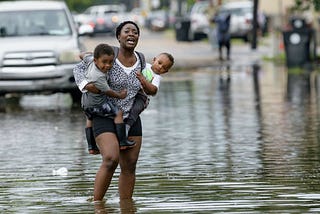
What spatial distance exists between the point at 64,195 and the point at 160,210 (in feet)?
4.86

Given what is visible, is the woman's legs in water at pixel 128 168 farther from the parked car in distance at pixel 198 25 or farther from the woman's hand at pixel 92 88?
the parked car in distance at pixel 198 25

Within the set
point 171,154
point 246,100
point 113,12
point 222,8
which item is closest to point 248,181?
point 171,154

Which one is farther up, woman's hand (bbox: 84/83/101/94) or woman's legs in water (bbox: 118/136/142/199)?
woman's hand (bbox: 84/83/101/94)

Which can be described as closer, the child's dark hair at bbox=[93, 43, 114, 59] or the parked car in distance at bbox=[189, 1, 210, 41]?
the child's dark hair at bbox=[93, 43, 114, 59]

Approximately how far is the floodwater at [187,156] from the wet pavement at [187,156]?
0.01 metres

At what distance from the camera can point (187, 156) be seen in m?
14.5

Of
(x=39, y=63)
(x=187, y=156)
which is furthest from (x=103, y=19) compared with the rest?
(x=187, y=156)

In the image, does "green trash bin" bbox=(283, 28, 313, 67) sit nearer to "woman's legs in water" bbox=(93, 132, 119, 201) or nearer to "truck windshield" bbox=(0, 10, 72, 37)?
"truck windshield" bbox=(0, 10, 72, 37)

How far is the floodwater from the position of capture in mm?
10758

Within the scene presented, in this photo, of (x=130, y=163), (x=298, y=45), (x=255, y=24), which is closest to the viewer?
(x=130, y=163)

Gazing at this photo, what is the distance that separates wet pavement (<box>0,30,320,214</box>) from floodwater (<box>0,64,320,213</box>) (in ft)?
0.04

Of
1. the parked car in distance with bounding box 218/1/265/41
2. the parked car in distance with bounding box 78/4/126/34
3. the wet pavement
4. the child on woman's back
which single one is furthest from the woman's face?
the parked car in distance with bounding box 78/4/126/34

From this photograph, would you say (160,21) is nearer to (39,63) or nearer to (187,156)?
(39,63)

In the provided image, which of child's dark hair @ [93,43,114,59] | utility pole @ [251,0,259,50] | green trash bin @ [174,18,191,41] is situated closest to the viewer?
child's dark hair @ [93,43,114,59]
